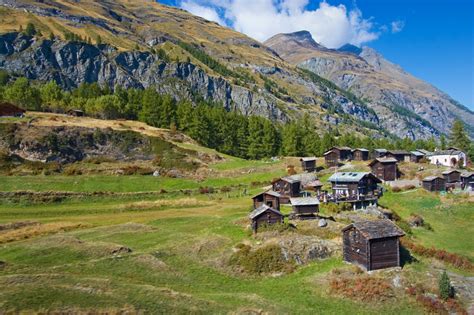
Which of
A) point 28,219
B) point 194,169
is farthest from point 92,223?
point 194,169

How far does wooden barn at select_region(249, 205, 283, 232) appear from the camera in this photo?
184ft

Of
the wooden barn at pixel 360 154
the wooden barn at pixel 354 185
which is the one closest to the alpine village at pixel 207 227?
the wooden barn at pixel 354 185

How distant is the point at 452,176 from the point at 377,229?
176 ft

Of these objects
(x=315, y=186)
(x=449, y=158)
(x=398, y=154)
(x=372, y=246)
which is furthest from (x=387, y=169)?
(x=372, y=246)

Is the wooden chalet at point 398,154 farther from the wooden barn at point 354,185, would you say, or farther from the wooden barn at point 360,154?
the wooden barn at point 354,185

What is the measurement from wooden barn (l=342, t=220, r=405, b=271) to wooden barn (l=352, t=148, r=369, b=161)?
78465 mm

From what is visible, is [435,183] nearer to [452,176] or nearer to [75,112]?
[452,176]

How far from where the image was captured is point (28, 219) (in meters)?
64.9

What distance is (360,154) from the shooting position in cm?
12338

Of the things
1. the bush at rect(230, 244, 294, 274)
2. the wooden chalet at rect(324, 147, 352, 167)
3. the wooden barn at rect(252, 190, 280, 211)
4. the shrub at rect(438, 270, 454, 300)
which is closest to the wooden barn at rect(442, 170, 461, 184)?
the wooden chalet at rect(324, 147, 352, 167)

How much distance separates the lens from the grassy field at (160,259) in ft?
116

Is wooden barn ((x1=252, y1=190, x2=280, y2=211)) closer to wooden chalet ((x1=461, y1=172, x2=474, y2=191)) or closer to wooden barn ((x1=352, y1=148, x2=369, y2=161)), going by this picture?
wooden chalet ((x1=461, y1=172, x2=474, y2=191))

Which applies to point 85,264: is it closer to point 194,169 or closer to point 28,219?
point 28,219

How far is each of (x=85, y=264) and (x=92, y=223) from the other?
2142 cm
